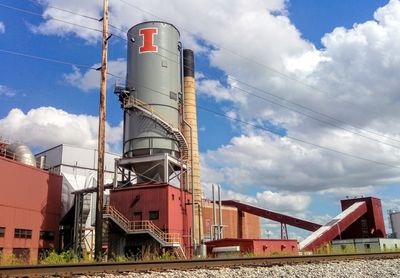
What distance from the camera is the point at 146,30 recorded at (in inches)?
1358

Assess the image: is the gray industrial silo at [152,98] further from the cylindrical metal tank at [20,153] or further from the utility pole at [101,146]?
the utility pole at [101,146]

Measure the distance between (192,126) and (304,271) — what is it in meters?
30.7

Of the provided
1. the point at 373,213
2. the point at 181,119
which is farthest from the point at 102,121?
the point at 373,213

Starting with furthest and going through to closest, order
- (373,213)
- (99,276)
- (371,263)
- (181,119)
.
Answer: (373,213), (181,119), (371,263), (99,276)

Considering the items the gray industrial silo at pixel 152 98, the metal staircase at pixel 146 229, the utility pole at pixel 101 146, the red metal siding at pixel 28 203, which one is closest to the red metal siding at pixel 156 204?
the metal staircase at pixel 146 229

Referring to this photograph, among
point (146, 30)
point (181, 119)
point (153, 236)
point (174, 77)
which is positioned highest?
point (146, 30)

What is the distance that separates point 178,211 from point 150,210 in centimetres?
234

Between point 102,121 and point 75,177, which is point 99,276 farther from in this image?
point 75,177

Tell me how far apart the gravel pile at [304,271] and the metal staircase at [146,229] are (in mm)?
16032

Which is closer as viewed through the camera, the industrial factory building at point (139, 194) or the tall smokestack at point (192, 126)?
the industrial factory building at point (139, 194)

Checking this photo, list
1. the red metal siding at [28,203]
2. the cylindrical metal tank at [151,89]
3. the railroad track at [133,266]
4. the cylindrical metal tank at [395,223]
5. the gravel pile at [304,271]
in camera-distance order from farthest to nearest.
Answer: the cylindrical metal tank at [395,223] < the cylindrical metal tank at [151,89] < the red metal siding at [28,203] < the gravel pile at [304,271] < the railroad track at [133,266]

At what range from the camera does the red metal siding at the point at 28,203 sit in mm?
29031

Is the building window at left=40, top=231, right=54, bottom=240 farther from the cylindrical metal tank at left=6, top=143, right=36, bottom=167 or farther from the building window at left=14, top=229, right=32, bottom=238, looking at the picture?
the cylindrical metal tank at left=6, top=143, right=36, bottom=167

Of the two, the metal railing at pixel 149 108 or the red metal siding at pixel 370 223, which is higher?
the metal railing at pixel 149 108
